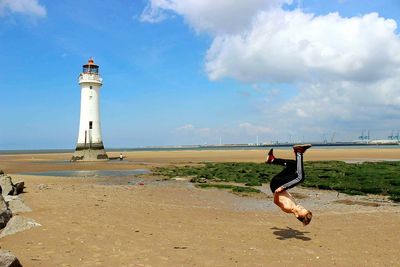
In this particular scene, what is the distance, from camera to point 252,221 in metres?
13.4

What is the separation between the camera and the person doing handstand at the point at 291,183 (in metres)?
10.8

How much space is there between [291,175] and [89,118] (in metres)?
48.7

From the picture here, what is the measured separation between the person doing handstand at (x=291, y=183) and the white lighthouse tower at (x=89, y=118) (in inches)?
1909

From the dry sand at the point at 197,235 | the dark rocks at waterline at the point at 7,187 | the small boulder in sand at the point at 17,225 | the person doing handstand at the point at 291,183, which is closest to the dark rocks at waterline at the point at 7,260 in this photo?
the dry sand at the point at 197,235

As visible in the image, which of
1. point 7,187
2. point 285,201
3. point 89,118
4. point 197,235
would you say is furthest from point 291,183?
point 89,118

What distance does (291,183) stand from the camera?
10.9 metres

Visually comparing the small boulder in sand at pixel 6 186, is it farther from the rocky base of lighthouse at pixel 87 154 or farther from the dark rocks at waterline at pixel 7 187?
the rocky base of lighthouse at pixel 87 154

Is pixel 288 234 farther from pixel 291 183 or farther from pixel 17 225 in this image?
pixel 17 225

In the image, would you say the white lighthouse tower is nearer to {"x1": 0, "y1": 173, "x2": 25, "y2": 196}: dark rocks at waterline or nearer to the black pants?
{"x1": 0, "y1": 173, "x2": 25, "y2": 196}: dark rocks at waterline

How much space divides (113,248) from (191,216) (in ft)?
16.2

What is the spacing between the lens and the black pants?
10891 mm

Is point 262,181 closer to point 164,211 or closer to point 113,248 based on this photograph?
point 164,211

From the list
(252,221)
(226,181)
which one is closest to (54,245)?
(252,221)

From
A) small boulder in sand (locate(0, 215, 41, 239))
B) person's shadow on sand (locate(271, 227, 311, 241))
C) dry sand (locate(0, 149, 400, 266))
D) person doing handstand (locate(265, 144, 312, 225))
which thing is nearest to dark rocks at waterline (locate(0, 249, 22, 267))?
dry sand (locate(0, 149, 400, 266))
